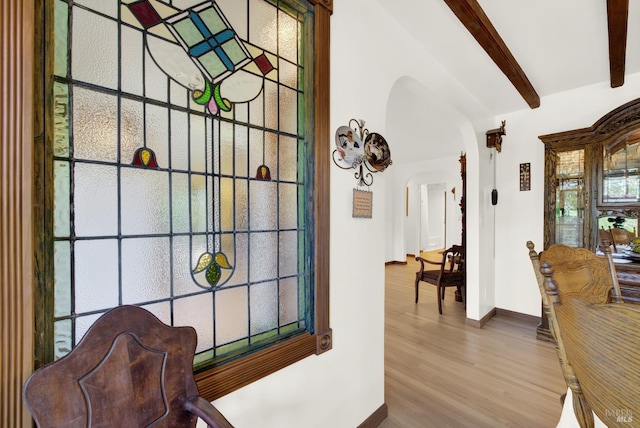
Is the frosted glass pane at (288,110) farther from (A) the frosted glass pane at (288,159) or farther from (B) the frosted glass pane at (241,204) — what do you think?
(B) the frosted glass pane at (241,204)

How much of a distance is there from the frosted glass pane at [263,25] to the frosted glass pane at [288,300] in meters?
1.07

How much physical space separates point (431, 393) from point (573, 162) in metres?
2.72

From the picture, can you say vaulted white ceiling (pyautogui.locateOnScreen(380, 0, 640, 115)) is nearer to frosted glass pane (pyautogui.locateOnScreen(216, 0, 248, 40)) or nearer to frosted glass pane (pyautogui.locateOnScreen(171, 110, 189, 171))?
frosted glass pane (pyautogui.locateOnScreen(216, 0, 248, 40))

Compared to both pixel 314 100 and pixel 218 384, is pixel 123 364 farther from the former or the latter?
pixel 314 100

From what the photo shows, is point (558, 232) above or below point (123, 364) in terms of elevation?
above

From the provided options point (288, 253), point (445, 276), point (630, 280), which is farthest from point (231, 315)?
point (445, 276)

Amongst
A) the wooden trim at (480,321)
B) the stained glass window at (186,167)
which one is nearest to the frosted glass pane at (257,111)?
the stained glass window at (186,167)

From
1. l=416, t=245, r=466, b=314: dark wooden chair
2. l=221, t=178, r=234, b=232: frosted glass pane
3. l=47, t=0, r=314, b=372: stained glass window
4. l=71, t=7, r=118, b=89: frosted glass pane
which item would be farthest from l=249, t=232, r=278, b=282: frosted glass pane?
l=416, t=245, r=466, b=314: dark wooden chair

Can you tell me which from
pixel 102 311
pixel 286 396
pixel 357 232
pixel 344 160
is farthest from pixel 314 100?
pixel 286 396

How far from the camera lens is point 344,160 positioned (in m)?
1.48

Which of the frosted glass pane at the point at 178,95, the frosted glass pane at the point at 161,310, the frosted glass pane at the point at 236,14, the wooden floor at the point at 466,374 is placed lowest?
the wooden floor at the point at 466,374

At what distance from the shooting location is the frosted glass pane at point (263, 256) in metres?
1.15

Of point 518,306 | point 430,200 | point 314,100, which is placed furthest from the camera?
point 430,200

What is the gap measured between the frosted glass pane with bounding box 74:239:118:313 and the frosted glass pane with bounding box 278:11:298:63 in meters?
1.06
